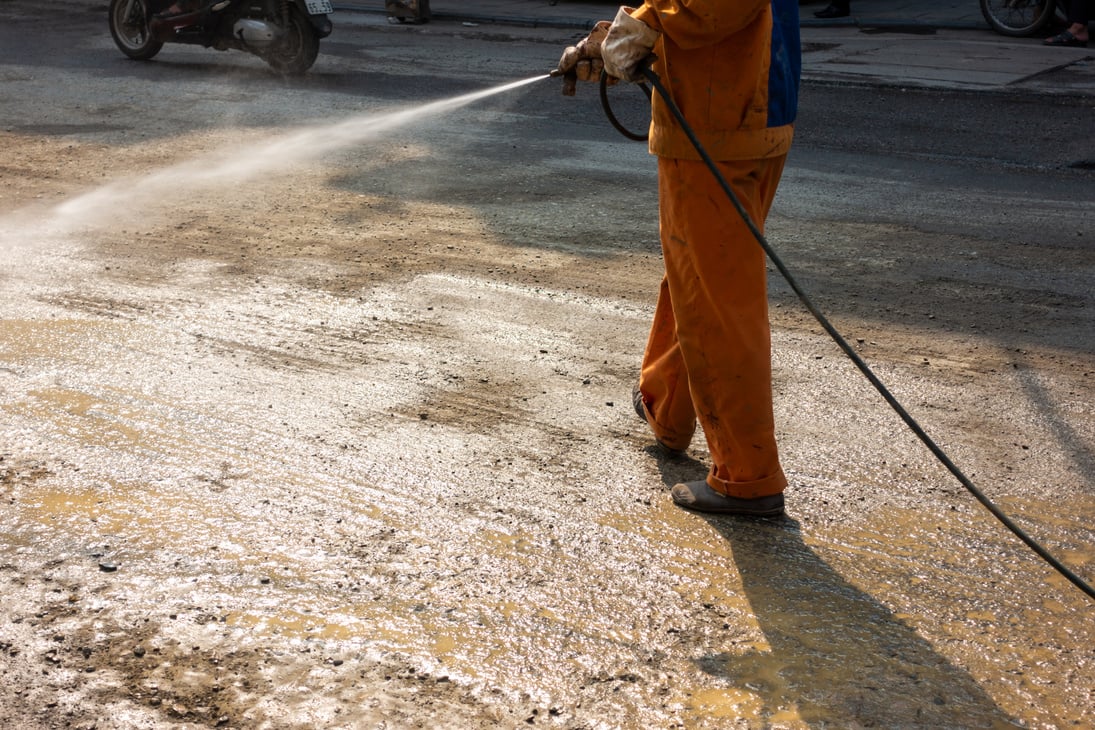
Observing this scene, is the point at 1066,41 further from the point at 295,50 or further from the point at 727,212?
the point at 727,212

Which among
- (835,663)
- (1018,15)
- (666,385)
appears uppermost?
(1018,15)

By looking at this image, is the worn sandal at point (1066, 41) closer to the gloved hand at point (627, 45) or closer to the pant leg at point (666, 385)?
the pant leg at point (666, 385)

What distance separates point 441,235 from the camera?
18.5ft

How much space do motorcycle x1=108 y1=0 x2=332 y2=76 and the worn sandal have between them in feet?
22.7

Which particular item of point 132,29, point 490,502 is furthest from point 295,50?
point 490,502

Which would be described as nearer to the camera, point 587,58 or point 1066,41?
point 587,58

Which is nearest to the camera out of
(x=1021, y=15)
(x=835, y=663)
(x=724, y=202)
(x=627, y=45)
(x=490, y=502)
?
(x=835, y=663)

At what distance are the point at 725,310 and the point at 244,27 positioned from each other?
8.78 meters

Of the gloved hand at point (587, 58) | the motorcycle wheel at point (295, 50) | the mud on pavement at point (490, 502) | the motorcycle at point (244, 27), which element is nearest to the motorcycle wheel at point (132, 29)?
the motorcycle at point (244, 27)

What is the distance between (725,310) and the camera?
2.96 metres

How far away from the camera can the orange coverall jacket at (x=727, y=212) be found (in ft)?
9.48

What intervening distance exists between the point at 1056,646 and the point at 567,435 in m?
1.55

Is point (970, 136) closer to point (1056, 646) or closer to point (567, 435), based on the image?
point (567, 435)

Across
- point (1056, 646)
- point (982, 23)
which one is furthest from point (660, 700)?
point (982, 23)
